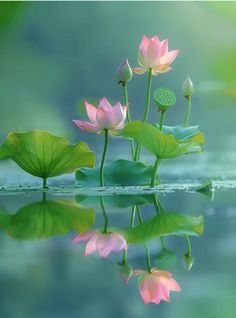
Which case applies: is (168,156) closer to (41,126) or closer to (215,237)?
(215,237)

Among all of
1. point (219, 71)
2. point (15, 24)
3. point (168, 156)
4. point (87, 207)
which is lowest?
point (87, 207)

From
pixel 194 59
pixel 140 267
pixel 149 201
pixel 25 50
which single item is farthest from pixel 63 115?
pixel 140 267

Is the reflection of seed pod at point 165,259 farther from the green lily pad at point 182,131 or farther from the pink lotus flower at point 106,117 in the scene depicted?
the green lily pad at point 182,131

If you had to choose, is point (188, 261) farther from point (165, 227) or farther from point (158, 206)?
point (158, 206)

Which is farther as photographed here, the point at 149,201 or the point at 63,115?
the point at 63,115

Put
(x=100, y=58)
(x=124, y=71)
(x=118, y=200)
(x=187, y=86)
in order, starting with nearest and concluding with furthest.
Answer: (x=118, y=200), (x=124, y=71), (x=187, y=86), (x=100, y=58)

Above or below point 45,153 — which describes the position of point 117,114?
above

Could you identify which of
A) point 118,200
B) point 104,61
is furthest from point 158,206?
point 104,61

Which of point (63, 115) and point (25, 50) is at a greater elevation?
point (25, 50)
